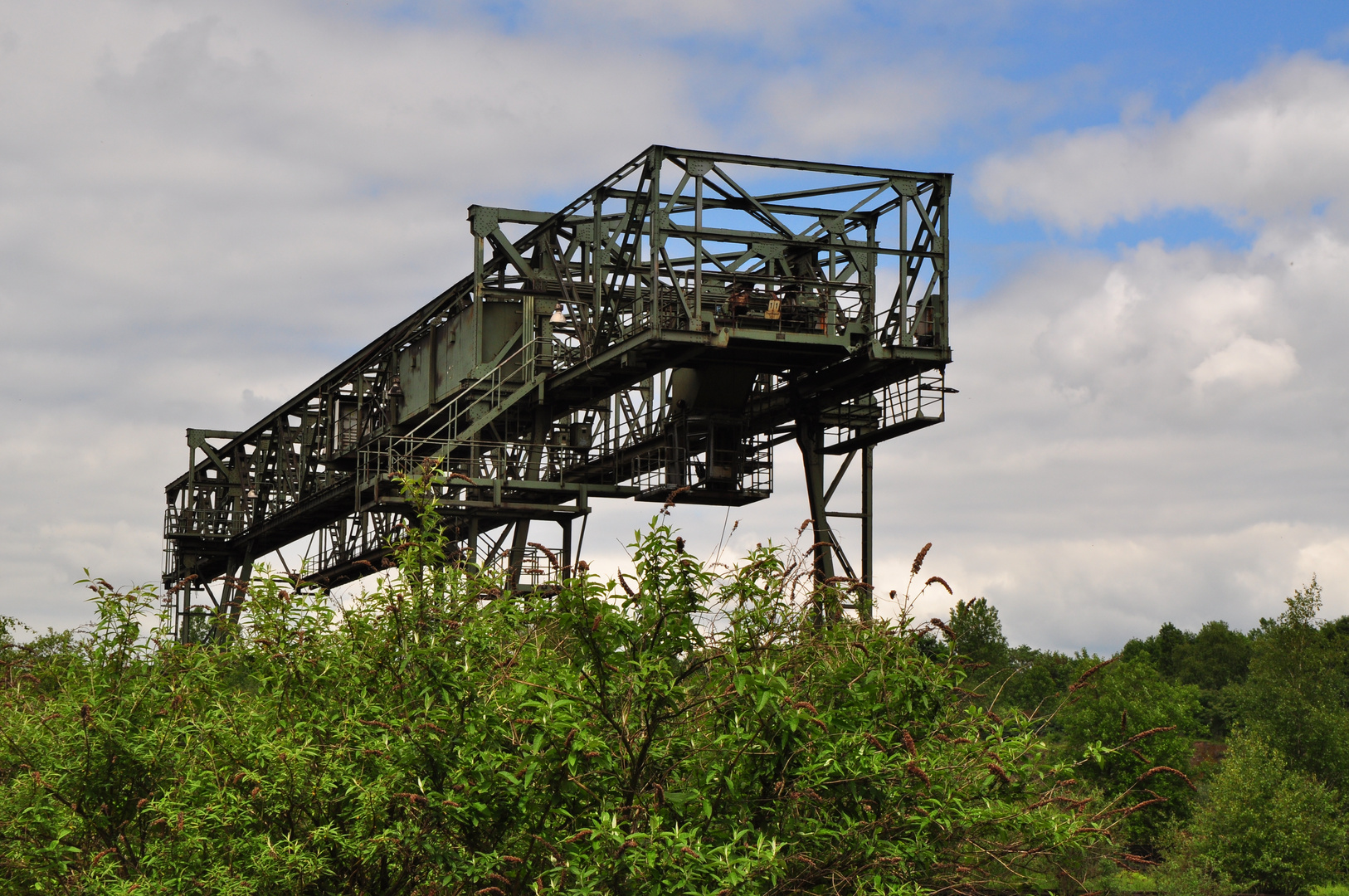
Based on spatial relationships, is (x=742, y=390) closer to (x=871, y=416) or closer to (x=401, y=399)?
(x=871, y=416)

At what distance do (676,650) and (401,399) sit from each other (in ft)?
111

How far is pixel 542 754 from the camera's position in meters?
9.15

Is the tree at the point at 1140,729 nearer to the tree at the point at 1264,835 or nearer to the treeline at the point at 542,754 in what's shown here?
the tree at the point at 1264,835

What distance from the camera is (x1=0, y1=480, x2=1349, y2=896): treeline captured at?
30.0 feet

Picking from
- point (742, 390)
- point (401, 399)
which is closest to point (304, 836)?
point (742, 390)

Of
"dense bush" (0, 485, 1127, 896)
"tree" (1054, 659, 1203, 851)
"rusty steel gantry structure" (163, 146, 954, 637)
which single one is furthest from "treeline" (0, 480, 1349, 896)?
"tree" (1054, 659, 1203, 851)

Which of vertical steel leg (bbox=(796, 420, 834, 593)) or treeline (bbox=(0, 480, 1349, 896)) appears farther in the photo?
vertical steel leg (bbox=(796, 420, 834, 593))

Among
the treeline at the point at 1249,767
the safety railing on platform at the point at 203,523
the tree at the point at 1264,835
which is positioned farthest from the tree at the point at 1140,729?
the safety railing on platform at the point at 203,523

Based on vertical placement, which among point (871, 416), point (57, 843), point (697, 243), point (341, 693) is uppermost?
point (697, 243)

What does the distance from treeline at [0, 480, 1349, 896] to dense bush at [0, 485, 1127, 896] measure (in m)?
0.02

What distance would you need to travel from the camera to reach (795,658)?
991cm

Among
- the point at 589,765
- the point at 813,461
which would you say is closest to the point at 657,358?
the point at 813,461

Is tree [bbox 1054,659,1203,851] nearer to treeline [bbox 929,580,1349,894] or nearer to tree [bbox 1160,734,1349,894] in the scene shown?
treeline [bbox 929,580,1349,894]

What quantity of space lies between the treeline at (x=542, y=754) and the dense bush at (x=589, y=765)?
23mm
